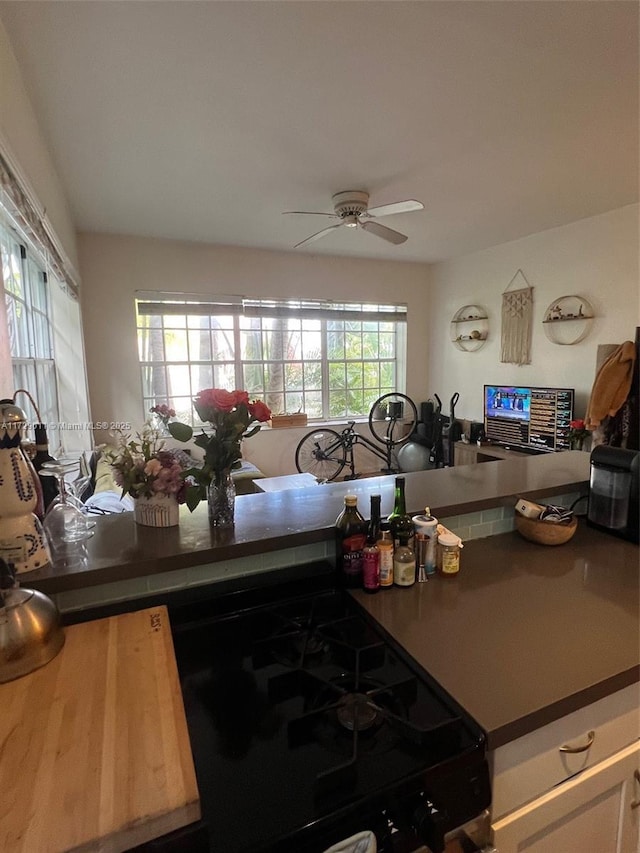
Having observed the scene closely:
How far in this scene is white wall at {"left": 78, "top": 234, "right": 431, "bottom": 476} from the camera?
4.05 m

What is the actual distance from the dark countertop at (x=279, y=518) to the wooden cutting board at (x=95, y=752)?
0.58ft

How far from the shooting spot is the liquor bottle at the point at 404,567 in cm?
114

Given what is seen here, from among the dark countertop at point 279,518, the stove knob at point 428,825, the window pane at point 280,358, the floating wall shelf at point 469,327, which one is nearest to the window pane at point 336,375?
the window pane at point 280,358

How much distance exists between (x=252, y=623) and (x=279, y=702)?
253 millimetres

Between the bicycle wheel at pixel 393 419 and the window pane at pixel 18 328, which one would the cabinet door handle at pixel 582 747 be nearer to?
the window pane at pixel 18 328

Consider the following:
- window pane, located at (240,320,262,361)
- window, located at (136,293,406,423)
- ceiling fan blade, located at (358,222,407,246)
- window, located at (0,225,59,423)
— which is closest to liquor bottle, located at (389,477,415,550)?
window, located at (0,225,59,423)

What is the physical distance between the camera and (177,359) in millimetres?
4527

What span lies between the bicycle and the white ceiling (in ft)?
8.29

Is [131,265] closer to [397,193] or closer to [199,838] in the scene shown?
[397,193]

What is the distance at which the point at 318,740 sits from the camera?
0.73 m

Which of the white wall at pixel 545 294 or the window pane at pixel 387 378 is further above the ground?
the white wall at pixel 545 294

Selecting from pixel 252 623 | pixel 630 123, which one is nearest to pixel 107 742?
pixel 252 623

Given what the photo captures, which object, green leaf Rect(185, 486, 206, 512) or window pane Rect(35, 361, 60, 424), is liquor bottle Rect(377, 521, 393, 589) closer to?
green leaf Rect(185, 486, 206, 512)

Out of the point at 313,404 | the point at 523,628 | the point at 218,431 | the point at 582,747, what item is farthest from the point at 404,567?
the point at 313,404
